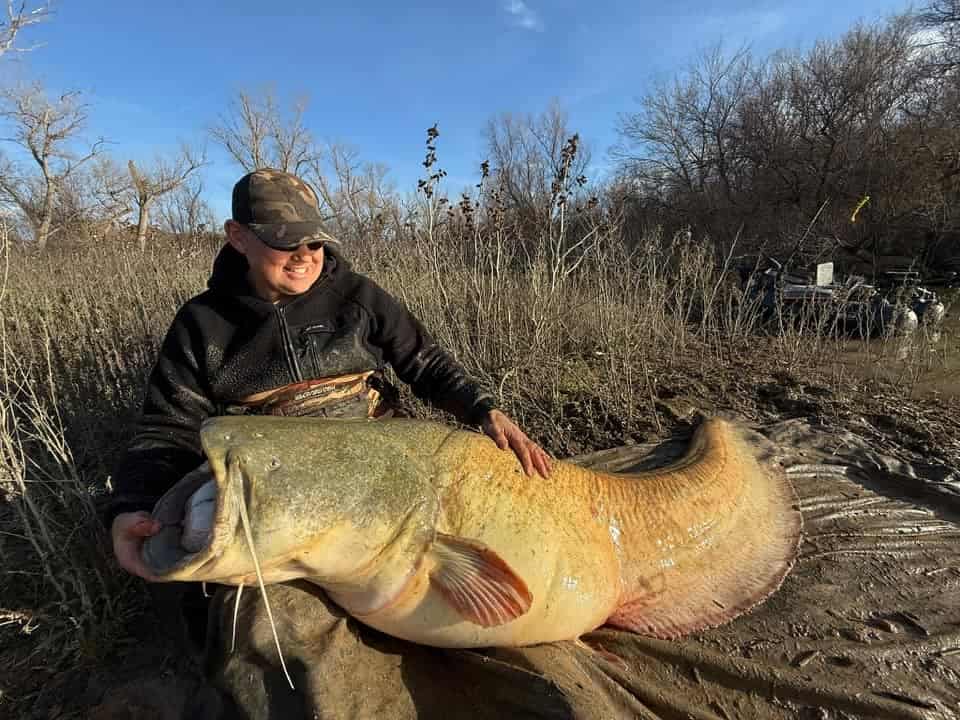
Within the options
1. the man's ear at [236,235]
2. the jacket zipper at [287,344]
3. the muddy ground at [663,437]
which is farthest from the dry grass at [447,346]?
the man's ear at [236,235]

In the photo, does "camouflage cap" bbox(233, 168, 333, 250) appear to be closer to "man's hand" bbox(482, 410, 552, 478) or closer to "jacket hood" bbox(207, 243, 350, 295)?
"jacket hood" bbox(207, 243, 350, 295)

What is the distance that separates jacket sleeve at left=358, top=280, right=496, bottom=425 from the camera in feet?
6.67

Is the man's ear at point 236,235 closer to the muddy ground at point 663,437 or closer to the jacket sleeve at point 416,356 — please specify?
the jacket sleeve at point 416,356

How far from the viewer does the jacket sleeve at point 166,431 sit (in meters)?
1.46

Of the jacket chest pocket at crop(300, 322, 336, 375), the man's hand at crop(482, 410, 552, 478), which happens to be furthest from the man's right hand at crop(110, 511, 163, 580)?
the man's hand at crop(482, 410, 552, 478)

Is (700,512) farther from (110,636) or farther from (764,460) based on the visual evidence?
(110,636)

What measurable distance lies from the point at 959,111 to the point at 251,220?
761 inches

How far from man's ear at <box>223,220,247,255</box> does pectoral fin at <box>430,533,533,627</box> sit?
1.21m

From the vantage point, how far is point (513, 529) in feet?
4.64

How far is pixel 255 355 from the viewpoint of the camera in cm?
182

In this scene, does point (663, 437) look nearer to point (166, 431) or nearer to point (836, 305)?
point (166, 431)

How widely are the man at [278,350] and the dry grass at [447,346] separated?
0.57m

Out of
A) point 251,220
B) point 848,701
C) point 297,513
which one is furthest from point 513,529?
point 251,220

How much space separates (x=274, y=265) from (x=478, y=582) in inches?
48.2
